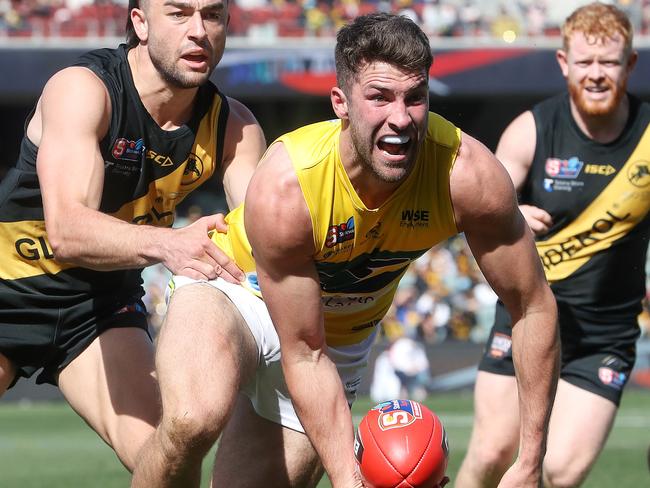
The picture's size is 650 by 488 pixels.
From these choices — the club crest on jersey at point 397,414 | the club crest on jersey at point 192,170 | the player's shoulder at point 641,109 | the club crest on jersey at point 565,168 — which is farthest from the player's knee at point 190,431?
the player's shoulder at point 641,109

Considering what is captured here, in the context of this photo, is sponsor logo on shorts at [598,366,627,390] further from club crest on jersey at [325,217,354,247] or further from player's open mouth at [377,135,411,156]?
player's open mouth at [377,135,411,156]

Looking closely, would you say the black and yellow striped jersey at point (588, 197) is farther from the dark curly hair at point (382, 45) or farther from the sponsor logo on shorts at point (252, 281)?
the dark curly hair at point (382, 45)

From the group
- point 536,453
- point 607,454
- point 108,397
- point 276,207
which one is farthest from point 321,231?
point 607,454

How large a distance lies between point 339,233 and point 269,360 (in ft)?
3.15

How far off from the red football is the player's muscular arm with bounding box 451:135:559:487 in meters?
0.38

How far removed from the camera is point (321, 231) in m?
4.36

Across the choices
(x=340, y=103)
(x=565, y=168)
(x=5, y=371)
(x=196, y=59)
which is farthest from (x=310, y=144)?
(x=565, y=168)

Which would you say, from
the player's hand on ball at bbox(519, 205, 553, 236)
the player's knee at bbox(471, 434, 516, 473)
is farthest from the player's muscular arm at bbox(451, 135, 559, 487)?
the player's knee at bbox(471, 434, 516, 473)

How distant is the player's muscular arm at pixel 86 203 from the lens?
459cm

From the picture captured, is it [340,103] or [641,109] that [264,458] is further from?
[641,109]

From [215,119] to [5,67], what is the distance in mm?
17425

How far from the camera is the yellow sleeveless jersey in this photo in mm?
4320

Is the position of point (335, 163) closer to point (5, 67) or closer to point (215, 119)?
point (215, 119)

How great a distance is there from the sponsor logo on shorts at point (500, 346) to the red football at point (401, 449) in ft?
6.44
